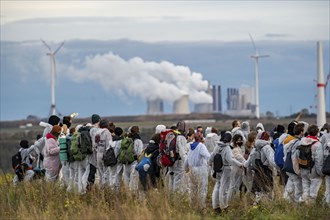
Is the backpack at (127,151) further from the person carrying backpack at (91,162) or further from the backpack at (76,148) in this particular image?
the backpack at (76,148)

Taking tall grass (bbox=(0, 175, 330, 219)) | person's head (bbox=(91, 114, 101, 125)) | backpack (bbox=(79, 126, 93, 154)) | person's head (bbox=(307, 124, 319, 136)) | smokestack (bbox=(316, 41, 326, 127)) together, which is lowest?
tall grass (bbox=(0, 175, 330, 219))

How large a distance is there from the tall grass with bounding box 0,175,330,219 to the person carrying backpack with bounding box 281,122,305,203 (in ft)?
0.84

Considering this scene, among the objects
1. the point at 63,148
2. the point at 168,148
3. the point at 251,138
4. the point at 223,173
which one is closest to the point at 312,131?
the point at 251,138

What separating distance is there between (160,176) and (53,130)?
352cm

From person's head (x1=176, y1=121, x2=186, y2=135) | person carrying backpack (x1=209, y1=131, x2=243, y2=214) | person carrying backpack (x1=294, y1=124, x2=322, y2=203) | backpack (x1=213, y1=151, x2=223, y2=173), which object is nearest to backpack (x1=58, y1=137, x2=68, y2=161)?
person's head (x1=176, y1=121, x2=186, y2=135)

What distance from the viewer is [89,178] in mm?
27328

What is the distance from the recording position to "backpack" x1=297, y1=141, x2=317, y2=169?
23.5 metres

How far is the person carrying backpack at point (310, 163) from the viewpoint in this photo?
23.5 meters

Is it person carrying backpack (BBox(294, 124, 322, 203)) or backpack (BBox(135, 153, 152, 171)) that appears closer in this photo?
person carrying backpack (BBox(294, 124, 322, 203))

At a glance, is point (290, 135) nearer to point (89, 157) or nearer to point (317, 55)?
point (89, 157)

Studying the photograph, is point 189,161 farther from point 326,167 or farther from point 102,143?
point 326,167

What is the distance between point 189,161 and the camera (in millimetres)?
25531

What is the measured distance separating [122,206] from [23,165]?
983 centimetres

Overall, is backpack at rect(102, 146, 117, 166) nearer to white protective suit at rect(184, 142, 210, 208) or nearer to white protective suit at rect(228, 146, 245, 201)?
white protective suit at rect(184, 142, 210, 208)
